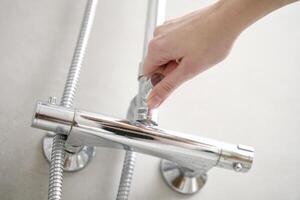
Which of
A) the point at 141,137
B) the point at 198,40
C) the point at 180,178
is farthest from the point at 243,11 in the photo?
the point at 180,178

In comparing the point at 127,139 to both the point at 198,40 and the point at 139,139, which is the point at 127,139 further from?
the point at 198,40

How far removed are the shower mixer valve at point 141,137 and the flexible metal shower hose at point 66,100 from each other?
18mm

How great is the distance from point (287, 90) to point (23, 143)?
1.65ft

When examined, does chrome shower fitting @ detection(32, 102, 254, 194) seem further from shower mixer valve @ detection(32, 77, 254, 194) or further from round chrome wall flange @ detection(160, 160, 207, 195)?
round chrome wall flange @ detection(160, 160, 207, 195)

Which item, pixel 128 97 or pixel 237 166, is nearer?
pixel 237 166

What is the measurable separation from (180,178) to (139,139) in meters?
0.16

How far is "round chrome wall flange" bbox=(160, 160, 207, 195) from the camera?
1.84 ft

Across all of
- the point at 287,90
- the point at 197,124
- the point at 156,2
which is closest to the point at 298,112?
the point at 287,90

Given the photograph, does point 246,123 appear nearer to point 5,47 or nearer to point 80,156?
point 80,156

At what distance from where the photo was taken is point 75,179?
52 centimetres

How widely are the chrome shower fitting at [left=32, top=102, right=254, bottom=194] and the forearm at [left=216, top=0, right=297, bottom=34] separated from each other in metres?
0.15

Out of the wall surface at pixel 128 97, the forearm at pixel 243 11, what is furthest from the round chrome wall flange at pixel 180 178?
the forearm at pixel 243 11

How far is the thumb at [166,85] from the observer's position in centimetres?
43

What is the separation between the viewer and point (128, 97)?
0.60 meters
